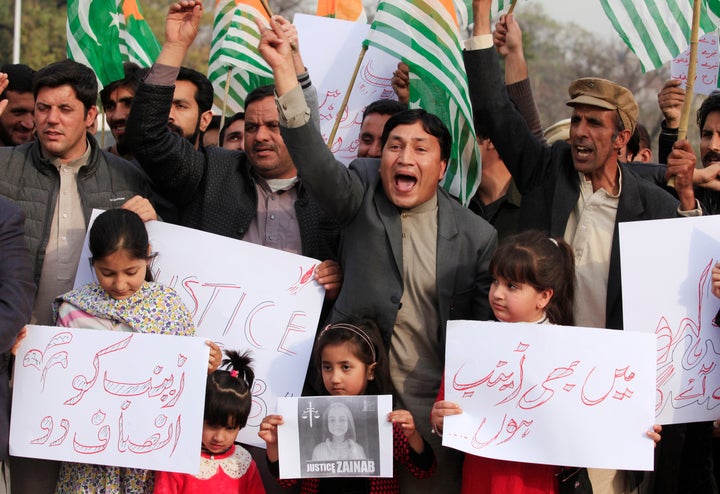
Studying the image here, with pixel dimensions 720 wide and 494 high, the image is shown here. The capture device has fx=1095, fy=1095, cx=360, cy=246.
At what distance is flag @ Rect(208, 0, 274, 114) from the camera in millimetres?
7227

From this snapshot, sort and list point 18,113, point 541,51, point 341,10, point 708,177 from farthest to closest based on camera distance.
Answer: point 541,51 < point 341,10 < point 18,113 < point 708,177

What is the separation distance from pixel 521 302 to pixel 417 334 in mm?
545

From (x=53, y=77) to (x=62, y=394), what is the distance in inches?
58.7

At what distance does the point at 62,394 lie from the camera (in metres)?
4.65

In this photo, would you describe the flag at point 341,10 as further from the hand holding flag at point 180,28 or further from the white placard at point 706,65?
the hand holding flag at point 180,28

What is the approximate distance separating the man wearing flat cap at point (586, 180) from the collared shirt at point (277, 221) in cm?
104

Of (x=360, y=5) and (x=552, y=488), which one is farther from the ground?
(x=360, y=5)

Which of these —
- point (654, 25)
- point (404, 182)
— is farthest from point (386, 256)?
point (654, 25)

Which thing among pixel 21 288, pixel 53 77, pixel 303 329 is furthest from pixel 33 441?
pixel 53 77

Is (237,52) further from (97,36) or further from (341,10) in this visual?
(97,36)

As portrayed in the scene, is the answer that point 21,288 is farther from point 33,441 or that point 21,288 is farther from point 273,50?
point 273,50

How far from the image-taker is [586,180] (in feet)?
17.2

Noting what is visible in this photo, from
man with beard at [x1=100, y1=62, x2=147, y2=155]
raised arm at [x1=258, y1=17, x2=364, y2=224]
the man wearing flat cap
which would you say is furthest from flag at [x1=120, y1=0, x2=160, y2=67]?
raised arm at [x1=258, y1=17, x2=364, y2=224]

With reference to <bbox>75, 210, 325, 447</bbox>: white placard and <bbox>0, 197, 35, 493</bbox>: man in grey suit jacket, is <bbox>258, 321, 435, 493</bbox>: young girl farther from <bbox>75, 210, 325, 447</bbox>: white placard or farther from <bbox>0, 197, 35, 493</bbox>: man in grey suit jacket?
<bbox>0, 197, 35, 493</bbox>: man in grey suit jacket
